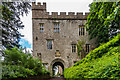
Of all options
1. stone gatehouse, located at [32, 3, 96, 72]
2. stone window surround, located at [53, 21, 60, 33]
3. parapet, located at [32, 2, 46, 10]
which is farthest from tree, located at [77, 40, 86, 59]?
parapet, located at [32, 2, 46, 10]

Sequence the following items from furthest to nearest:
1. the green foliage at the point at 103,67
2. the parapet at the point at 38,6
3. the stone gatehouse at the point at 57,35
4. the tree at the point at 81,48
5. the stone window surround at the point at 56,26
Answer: the stone window surround at the point at 56,26, the parapet at the point at 38,6, the tree at the point at 81,48, the stone gatehouse at the point at 57,35, the green foliage at the point at 103,67

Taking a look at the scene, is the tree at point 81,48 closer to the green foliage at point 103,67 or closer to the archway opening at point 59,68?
the archway opening at point 59,68

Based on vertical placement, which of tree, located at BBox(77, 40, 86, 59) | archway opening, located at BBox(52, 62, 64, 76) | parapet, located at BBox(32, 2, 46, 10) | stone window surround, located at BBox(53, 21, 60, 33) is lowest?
archway opening, located at BBox(52, 62, 64, 76)

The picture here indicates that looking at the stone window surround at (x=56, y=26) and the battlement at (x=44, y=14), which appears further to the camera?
the stone window surround at (x=56, y=26)

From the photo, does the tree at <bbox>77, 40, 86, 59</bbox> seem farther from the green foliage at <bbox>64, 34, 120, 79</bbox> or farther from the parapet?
the green foliage at <bbox>64, 34, 120, 79</bbox>

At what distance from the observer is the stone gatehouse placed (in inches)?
701

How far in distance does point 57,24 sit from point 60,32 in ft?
5.29

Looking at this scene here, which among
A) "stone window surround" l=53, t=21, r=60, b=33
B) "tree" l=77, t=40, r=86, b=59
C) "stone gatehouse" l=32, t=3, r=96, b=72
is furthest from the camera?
"stone window surround" l=53, t=21, r=60, b=33

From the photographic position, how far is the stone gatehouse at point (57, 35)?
58.4 feet

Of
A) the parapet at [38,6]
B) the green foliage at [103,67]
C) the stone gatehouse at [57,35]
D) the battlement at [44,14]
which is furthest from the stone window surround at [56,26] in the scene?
the green foliage at [103,67]

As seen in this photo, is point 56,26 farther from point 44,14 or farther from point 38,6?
point 38,6

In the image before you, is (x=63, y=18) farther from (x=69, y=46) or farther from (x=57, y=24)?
(x=69, y=46)

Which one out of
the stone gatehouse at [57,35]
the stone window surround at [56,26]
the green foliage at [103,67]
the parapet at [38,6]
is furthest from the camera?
the stone window surround at [56,26]

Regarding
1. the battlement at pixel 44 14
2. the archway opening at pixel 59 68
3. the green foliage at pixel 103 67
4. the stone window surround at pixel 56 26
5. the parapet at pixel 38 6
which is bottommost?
the archway opening at pixel 59 68
